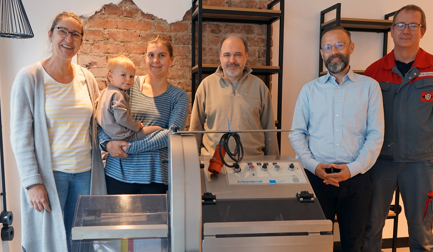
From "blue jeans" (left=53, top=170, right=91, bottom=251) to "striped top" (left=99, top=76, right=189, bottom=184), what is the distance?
0.17 metres

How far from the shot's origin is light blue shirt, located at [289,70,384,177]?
1.94 m

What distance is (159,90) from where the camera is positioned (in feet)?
6.98

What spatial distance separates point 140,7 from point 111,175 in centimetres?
133

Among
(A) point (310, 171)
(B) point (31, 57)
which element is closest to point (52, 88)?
(B) point (31, 57)

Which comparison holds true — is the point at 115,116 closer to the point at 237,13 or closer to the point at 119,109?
the point at 119,109

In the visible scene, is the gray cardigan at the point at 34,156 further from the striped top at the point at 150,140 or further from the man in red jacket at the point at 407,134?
the man in red jacket at the point at 407,134

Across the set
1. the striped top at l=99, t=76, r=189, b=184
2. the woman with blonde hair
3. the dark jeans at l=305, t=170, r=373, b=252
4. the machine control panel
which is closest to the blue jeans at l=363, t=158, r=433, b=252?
the dark jeans at l=305, t=170, r=373, b=252

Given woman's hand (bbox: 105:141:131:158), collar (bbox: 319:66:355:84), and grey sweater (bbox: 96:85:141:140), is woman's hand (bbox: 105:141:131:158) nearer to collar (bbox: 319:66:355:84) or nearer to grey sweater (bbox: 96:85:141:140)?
grey sweater (bbox: 96:85:141:140)

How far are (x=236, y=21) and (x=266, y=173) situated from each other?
5.87 feet

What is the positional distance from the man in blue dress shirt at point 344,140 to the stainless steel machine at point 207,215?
693mm

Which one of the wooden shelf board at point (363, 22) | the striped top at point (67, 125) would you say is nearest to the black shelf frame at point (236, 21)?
the wooden shelf board at point (363, 22)

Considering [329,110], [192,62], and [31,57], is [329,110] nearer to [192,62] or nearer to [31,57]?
[192,62]

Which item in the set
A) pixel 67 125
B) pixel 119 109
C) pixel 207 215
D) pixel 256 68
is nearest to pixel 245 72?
pixel 256 68

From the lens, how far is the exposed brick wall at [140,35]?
104 inches
